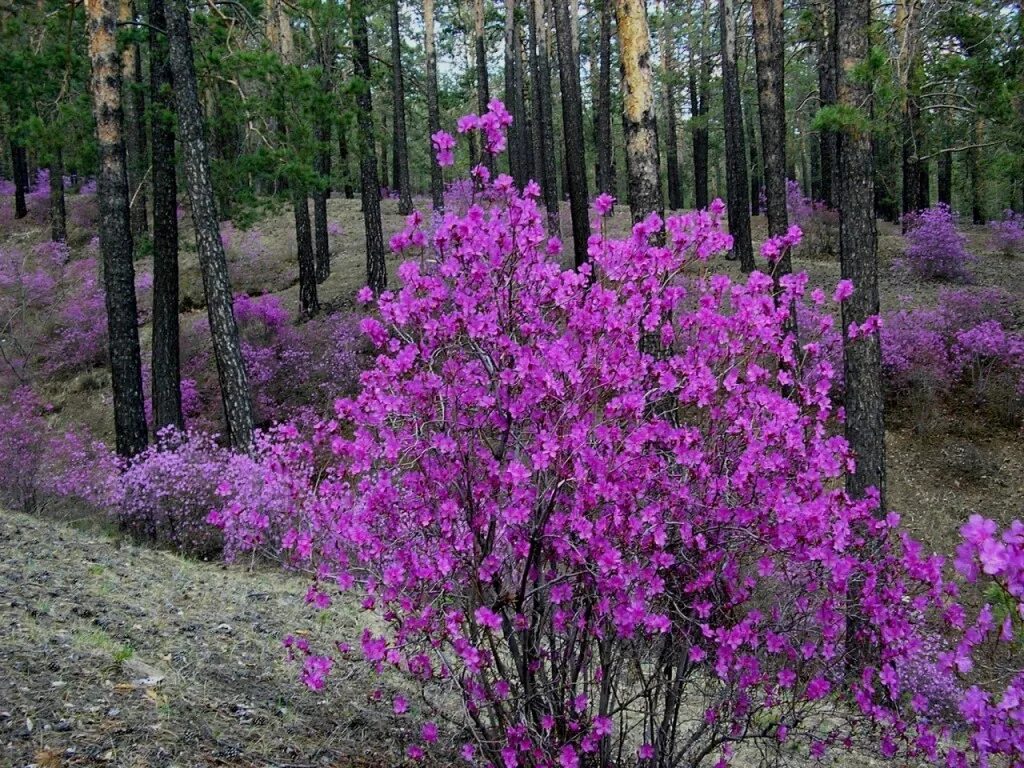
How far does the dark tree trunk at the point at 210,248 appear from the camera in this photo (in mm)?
8922

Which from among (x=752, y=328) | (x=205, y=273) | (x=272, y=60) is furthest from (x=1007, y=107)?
(x=205, y=273)

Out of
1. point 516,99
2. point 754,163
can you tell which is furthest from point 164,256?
point 754,163

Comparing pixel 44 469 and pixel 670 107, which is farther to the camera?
pixel 670 107

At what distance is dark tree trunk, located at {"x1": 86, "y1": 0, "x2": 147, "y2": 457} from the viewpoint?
9289mm

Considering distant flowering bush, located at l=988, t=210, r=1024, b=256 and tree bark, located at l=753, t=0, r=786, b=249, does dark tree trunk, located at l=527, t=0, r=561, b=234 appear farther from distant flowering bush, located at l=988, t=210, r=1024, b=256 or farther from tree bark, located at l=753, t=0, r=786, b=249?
distant flowering bush, located at l=988, t=210, r=1024, b=256

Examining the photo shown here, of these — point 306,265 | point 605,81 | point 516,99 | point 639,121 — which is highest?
point 605,81

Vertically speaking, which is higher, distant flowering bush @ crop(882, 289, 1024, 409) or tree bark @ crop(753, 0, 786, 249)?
tree bark @ crop(753, 0, 786, 249)

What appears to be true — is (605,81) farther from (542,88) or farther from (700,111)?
(700,111)

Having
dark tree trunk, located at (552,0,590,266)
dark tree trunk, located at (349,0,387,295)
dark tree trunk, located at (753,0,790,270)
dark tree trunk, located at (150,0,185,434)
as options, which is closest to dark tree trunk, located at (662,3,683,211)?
dark tree trunk, located at (552,0,590,266)

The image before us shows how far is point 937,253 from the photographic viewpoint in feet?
53.7

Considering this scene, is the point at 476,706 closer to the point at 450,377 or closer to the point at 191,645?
the point at 450,377

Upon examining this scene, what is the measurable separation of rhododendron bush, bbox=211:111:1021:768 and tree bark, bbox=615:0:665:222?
10.4 ft

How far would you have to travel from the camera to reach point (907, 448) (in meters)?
11.9

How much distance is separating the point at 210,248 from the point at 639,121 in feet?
17.9
